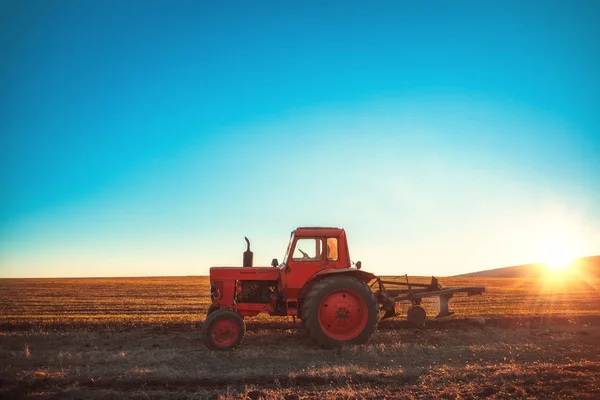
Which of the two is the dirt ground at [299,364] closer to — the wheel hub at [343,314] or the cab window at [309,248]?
the wheel hub at [343,314]

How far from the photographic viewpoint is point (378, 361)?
313 inches

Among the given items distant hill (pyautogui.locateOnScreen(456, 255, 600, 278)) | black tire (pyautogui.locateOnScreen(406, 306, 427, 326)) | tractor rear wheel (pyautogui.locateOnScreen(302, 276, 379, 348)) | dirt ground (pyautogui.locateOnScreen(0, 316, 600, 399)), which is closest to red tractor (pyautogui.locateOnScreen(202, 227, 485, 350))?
tractor rear wheel (pyautogui.locateOnScreen(302, 276, 379, 348))

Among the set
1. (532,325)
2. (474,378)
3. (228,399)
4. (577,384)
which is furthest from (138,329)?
(532,325)

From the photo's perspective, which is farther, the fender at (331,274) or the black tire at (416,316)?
A: the black tire at (416,316)

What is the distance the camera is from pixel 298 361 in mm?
7977

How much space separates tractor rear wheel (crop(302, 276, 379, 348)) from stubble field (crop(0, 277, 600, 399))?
1.25 ft

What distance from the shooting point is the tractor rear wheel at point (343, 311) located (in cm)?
884

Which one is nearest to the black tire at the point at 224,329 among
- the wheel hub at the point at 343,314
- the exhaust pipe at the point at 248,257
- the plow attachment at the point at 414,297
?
the exhaust pipe at the point at 248,257

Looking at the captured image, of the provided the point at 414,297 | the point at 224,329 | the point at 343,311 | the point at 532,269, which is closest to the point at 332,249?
the point at 343,311

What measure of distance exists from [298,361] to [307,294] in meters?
1.50

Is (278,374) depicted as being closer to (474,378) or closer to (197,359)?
(197,359)

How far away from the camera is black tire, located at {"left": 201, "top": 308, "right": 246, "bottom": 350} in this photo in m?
8.77

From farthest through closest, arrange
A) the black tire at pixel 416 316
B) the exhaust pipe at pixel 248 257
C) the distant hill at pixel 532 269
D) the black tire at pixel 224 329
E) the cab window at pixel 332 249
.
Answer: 1. the distant hill at pixel 532 269
2. the black tire at pixel 416 316
3. the exhaust pipe at pixel 248 257
4. the cab window at pixel 332 249
5. the black tire at pixel 224 329

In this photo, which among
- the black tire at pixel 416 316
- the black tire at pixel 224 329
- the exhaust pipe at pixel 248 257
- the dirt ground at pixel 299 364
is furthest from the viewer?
the black tire at pixel 416 316
